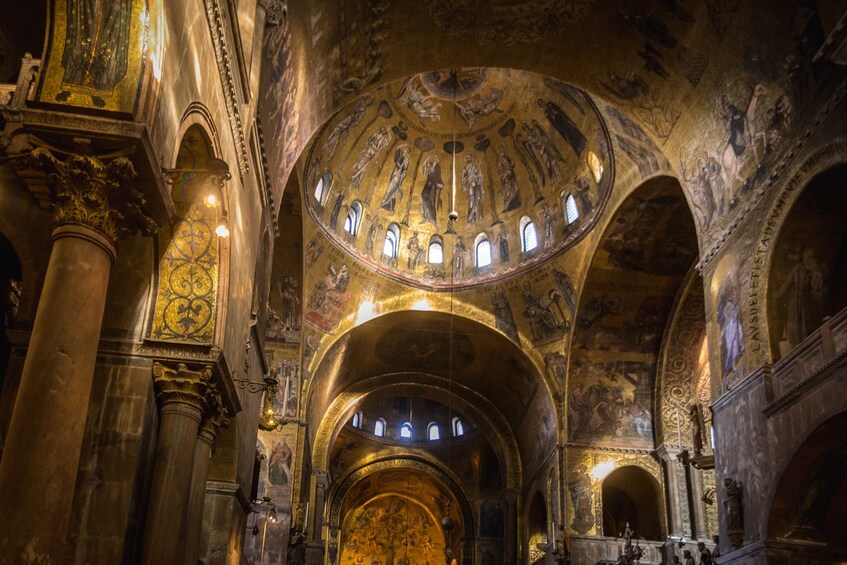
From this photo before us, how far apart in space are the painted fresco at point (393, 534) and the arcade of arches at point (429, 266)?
783cm

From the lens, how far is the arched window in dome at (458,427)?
3953 cm

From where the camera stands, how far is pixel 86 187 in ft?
23.6

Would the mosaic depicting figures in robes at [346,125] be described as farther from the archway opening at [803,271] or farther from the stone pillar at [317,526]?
the archway opening at [803,271]

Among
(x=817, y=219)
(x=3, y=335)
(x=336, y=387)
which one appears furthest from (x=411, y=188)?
(x=3, y=335)

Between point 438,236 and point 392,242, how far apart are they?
160cm

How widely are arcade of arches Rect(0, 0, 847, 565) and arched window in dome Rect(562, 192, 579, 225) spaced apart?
336 mm

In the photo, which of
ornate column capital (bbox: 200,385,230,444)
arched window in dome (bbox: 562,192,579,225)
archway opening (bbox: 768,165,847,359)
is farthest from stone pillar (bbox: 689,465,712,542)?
ornate column capital (bbox: 200,385,230,444)

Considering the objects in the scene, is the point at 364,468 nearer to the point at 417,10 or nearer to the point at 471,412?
the point at 471,412

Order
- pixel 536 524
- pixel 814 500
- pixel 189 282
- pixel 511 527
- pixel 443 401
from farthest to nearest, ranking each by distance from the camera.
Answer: pixel 443 401 < pixel 511 527 < pixel 536 524 < pixel 814 500 < pixel 189 282

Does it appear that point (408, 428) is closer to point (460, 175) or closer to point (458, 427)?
point (458, 427)

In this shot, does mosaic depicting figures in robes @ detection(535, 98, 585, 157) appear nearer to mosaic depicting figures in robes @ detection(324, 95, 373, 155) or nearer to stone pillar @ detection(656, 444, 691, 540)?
mosaic depicting figures in robes @ detection(324, 95, 373, 155)

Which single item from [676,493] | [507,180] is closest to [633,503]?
[676,493]

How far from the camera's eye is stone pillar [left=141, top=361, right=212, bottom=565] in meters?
9.35

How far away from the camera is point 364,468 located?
38.4 metres
